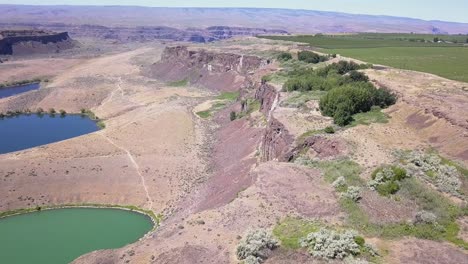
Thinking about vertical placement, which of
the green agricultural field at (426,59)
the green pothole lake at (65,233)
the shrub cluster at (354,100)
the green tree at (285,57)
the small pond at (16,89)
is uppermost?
the green agricultural field at (426,59)

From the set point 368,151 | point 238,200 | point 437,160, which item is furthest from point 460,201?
point 238,200

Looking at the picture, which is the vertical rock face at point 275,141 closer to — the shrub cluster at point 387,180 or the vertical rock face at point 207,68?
the shrub cluster at point 387,180

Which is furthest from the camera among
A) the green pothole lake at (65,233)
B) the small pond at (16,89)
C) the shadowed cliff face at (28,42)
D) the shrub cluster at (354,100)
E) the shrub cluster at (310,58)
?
the shadowed cliff face at (28,42)

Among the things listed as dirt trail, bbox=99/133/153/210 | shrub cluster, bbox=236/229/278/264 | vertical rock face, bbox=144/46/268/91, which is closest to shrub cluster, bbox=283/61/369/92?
vertical rock face, bbox=144/46/268/91

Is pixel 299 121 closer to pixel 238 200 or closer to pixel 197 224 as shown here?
pixel 238 200

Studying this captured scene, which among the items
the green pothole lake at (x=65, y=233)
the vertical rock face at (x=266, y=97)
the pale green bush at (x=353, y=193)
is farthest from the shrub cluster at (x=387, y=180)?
the vertical rock face at (x=266, y=97)

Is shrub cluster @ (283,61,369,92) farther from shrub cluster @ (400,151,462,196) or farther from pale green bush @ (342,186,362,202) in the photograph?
pale green bush @ (342,186,362,202)
